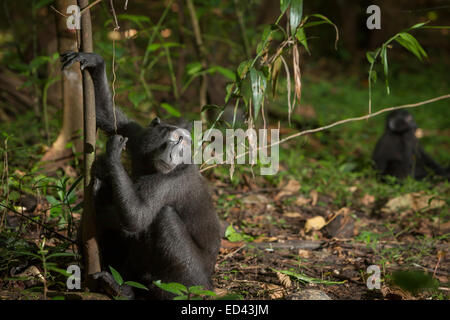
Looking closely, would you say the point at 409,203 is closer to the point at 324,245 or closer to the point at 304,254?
the point at 324,245

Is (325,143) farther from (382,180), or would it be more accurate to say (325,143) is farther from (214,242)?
(214,242)

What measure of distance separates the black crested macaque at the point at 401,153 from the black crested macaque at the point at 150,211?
15.7ft

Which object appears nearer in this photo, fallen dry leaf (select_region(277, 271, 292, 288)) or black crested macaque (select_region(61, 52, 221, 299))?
black crested macaque (select_region(61, 52, 221, 299))

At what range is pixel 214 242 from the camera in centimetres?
393

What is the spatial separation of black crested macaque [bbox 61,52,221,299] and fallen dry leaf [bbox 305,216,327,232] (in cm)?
156

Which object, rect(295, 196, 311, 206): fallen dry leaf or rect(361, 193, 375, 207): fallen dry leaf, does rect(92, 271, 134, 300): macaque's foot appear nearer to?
rect(295, 196, 311, 206): fallen dry leaf

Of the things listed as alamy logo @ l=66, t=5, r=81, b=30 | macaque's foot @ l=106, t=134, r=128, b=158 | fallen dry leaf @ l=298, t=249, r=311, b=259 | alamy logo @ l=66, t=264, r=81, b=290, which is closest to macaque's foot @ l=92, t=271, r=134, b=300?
alamy logo @ l=66, t=264, r=81, b=290

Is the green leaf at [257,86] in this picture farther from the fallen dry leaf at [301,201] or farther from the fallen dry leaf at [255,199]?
the fallen dry leaf at [301,201]

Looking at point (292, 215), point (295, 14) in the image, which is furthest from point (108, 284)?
point (292, 215)

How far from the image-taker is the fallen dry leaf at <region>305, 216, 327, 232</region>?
5172 millimetres

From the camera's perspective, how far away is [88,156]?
3.05 metres

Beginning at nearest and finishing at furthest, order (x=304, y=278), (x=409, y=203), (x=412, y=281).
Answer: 1. (x=412, y=281)
2. (x=304, y=278)
3. (x=409, y=203)

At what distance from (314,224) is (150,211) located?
230 cm
